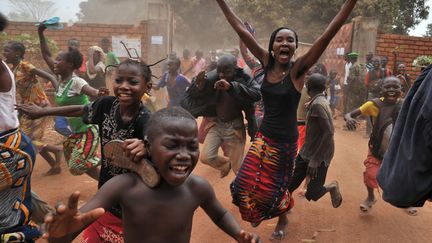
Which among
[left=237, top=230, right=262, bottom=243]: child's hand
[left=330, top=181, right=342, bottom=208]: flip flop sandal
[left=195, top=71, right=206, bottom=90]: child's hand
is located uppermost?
[left=195, top=71, right=206, bottom=90]: child's hand

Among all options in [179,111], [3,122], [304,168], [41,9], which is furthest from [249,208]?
[41,9]

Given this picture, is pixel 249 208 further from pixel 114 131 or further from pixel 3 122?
pixel 3 122

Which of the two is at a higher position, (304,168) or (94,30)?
(94,30)

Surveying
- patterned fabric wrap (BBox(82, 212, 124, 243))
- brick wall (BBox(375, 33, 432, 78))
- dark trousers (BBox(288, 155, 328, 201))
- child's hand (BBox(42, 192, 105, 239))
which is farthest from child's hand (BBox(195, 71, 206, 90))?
brick wall (BBox(375, 33, 432, 78))

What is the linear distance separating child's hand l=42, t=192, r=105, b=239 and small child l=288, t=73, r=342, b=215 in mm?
3111

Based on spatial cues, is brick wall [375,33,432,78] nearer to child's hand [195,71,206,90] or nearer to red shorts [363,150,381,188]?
red shorts [363,150,381,188]

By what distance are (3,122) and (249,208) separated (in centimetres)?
207

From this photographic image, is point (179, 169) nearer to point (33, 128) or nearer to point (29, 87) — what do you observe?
Result: point (29, 87)

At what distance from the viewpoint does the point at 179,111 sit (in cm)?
212

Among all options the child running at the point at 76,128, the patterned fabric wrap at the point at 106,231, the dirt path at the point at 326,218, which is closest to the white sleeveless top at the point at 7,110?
the patterned fabric wrap at the point at 106,231

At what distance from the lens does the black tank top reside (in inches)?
134

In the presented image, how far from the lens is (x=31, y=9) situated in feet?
195

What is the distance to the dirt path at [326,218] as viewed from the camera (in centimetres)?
432

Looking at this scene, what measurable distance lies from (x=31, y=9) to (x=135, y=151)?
215 feet
